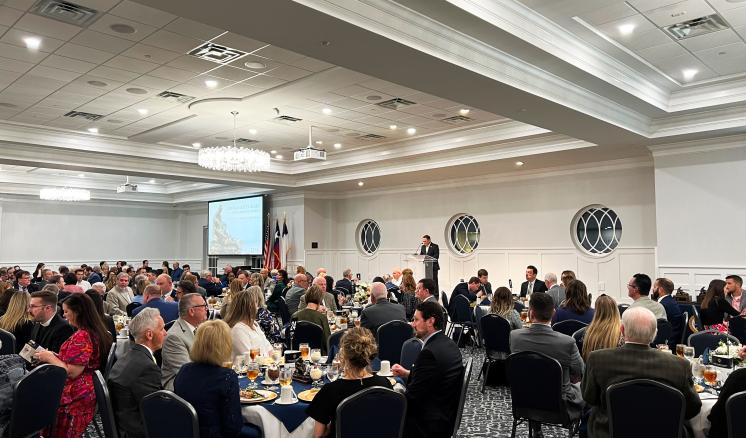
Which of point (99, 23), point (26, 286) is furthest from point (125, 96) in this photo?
point (26, 286)

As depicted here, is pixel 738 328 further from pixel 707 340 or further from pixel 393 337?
pixel 393 337

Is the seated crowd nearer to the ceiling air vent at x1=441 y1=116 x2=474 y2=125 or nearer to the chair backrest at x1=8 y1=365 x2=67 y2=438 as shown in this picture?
the chair backrest at x1=8 y1=365 x2=67 y2=438

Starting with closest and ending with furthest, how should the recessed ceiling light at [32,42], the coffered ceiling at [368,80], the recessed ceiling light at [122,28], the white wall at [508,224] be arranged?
1. the coffered ceiling at [368,80]
2. the recessed ceiling light at [122,28]
3. the recessed ceiling light at [32,42]
4. the white wall at [508,224]

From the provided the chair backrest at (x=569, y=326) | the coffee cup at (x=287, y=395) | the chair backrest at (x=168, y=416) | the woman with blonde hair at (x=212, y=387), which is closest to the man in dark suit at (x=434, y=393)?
the coffee cup at (x=287, y=395)

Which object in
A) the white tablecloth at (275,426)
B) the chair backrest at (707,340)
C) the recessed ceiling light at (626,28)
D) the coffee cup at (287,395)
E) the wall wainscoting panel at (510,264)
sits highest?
the recessed ceiling light at (626,28)

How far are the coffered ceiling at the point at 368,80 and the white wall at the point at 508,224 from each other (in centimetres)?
75

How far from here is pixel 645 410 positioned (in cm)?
328

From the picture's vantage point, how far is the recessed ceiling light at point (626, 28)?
6.34 metres

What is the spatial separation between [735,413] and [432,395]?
171 centimetres

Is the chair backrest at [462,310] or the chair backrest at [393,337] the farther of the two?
the chair backrest at [462,310]

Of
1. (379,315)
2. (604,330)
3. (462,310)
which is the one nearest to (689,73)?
(462,310)

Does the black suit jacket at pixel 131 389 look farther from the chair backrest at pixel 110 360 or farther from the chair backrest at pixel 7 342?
the chair backrest at pixel 7 342

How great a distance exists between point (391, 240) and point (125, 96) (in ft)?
31.2

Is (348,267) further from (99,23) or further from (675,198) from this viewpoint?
(99,23)
